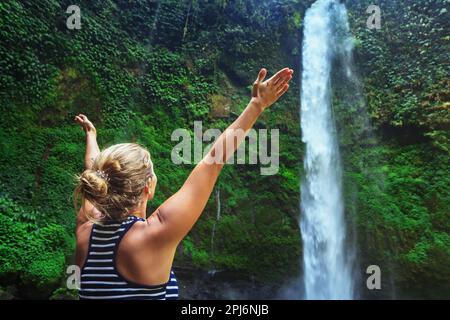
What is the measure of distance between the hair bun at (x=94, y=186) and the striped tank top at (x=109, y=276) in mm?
95

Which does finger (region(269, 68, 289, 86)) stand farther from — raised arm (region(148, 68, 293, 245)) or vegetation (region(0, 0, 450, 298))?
vegetation (region(0, 0, 450, 298))

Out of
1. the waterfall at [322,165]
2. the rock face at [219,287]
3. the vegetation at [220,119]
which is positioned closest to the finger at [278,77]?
the vegetation at [220,119]

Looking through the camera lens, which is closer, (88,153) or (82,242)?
(82,242)

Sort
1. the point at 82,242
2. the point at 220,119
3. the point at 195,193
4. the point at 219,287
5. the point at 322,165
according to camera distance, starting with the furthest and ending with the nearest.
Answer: the point at 220,119, the point at 322,165, the point at 219,287, the point at 82,242, the point at 195,193

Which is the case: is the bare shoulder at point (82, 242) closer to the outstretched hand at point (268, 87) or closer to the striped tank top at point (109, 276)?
the striped tank top at point (109, 276)

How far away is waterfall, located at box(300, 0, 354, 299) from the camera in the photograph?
8.12m

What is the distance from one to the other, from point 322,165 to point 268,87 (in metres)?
7.96

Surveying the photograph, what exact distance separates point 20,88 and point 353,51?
8.70 m

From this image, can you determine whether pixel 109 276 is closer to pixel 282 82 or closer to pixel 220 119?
pixel 282 82

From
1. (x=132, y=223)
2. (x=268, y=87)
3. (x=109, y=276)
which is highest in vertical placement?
(x=268, y=87)

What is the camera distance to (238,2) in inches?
421

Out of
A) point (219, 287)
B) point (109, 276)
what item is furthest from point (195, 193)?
point (219, 287)

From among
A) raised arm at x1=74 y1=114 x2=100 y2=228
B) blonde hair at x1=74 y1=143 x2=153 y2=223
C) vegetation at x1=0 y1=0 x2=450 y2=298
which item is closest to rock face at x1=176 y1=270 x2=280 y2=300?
vegetation at x1=0 y1=0 x2=450 y2=298

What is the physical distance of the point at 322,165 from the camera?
8.95 metres
